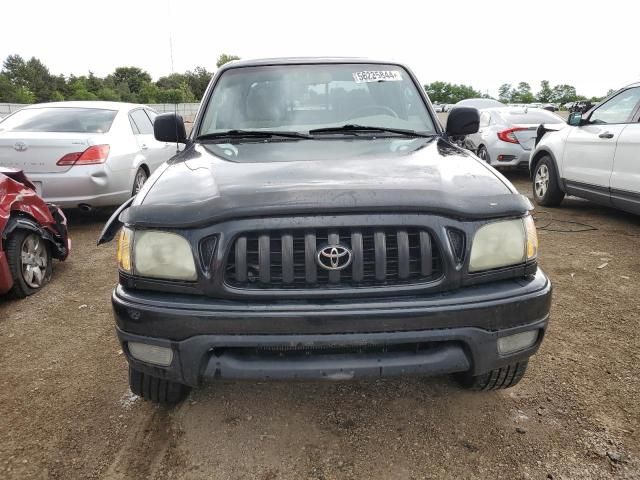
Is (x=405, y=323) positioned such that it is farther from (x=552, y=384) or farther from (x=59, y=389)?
(x=59, y=389)

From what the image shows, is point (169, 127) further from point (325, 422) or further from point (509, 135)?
point (509, 135)

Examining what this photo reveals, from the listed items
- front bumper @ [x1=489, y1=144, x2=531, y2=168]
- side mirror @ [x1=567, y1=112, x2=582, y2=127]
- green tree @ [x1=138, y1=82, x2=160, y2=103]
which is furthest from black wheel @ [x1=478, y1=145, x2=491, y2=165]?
green tree @ [x1=138, y1=82, x2=160, y2=103]

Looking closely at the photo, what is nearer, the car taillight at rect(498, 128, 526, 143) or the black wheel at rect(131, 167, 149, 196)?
the black wheel at rect(131, 167, 149, 196)

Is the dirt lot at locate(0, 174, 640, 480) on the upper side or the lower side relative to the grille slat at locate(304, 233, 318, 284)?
lower

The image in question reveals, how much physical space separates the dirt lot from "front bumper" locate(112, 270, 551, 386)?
0.22 meters

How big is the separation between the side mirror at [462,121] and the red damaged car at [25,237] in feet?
10.6

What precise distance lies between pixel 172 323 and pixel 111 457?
77 centimetres

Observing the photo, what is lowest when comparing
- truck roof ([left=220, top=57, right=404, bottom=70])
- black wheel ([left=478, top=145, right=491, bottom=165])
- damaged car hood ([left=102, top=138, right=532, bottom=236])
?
black wheel ([left=478, top=145, right=491, bottom=165])

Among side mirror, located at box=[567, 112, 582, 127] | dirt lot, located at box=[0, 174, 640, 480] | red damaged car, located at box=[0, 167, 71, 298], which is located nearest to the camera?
dirt lot, located at box=[0, 174, 640, 480]

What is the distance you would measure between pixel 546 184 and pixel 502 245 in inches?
224

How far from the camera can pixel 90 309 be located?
12.3 ft

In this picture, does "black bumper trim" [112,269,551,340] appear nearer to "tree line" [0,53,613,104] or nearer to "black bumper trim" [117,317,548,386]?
"black bumper trim" [117,317,548,386]

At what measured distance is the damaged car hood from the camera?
1.89m

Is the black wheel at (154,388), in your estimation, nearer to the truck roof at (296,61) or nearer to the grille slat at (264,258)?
the grille slat at (264,258)
